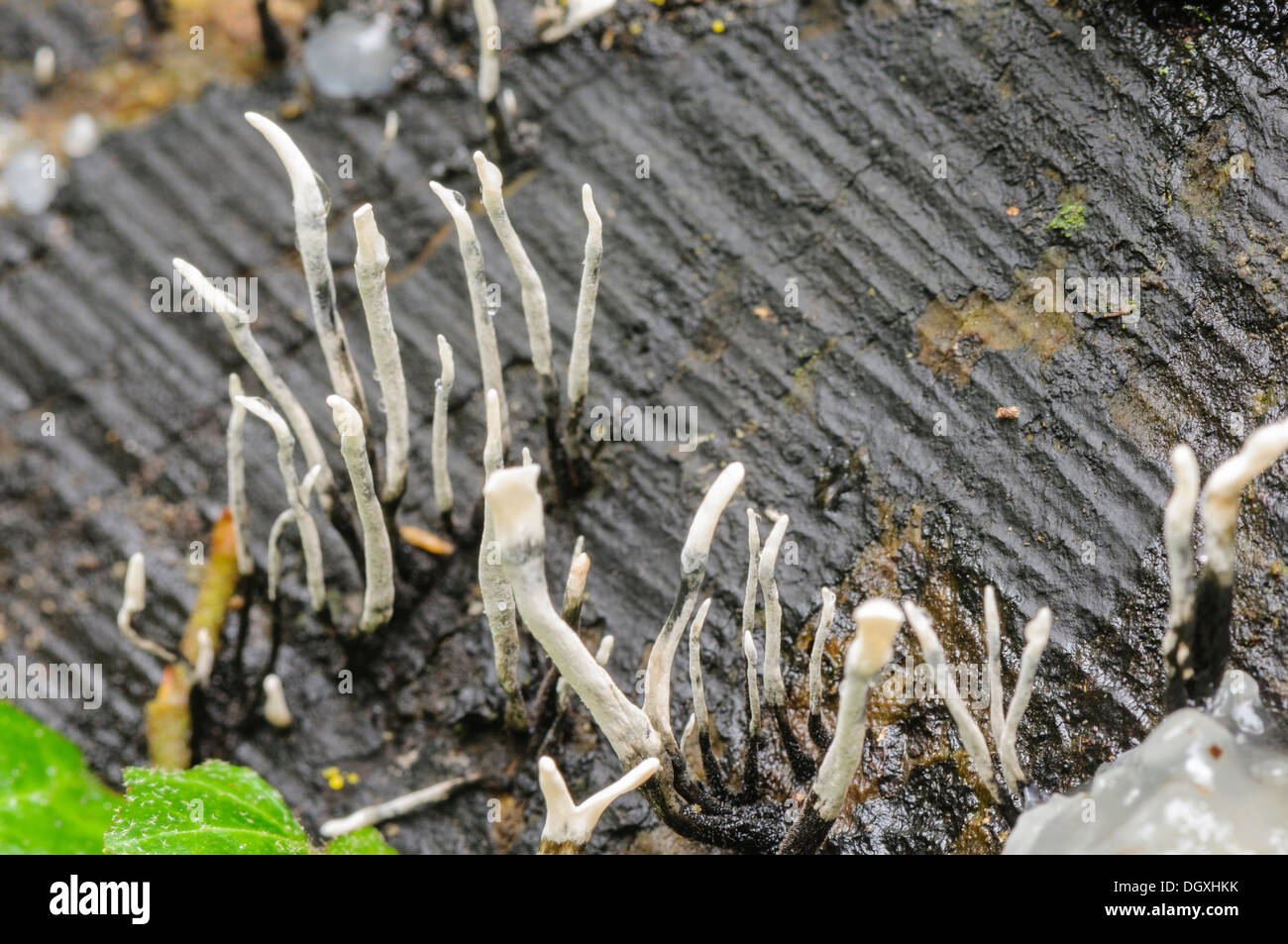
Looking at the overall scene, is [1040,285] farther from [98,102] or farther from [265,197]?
[98,102]

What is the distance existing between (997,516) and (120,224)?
7.23 ft

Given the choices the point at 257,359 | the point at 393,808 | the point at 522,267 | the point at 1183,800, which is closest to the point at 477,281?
the point at 522,267

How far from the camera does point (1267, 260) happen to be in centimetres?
188

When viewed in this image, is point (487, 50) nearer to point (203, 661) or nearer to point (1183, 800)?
point (203, 661)

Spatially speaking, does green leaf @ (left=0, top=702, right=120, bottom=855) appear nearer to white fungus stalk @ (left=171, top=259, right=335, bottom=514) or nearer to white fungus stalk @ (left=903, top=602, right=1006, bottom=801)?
white fungus stalk @ (left=171, top=259, right=335, bottom=514)

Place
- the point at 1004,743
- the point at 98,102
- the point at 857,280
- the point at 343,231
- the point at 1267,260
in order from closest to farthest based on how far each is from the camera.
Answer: the point at 1004,743, the point at 1267,260, the point at 857,280, the point at 343,231, the point at 98,102

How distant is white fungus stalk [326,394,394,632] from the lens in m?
1.65

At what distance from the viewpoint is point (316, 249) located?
180 cm

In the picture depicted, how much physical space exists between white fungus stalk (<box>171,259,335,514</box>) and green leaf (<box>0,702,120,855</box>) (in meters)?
0.81

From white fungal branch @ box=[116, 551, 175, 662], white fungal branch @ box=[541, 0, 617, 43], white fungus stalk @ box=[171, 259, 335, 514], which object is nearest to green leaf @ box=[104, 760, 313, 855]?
white fungal branch @ box=[116, 551, 175, 662]

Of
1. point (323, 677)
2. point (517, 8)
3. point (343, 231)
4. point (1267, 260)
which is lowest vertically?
point (323, 677)

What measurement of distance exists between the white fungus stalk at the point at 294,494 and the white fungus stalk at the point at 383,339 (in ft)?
0.54

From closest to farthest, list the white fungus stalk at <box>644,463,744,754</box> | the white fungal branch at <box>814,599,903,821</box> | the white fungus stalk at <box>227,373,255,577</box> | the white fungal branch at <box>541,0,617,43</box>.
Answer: the white fungal branch at <box>814,599,903,821</box>
the white fungus stalk at <box>644,463,744,754</box>
the white fungus stalk at <box>227,373,255,577</box>
the white fungal branch at <box>541,0,617,43</box>
